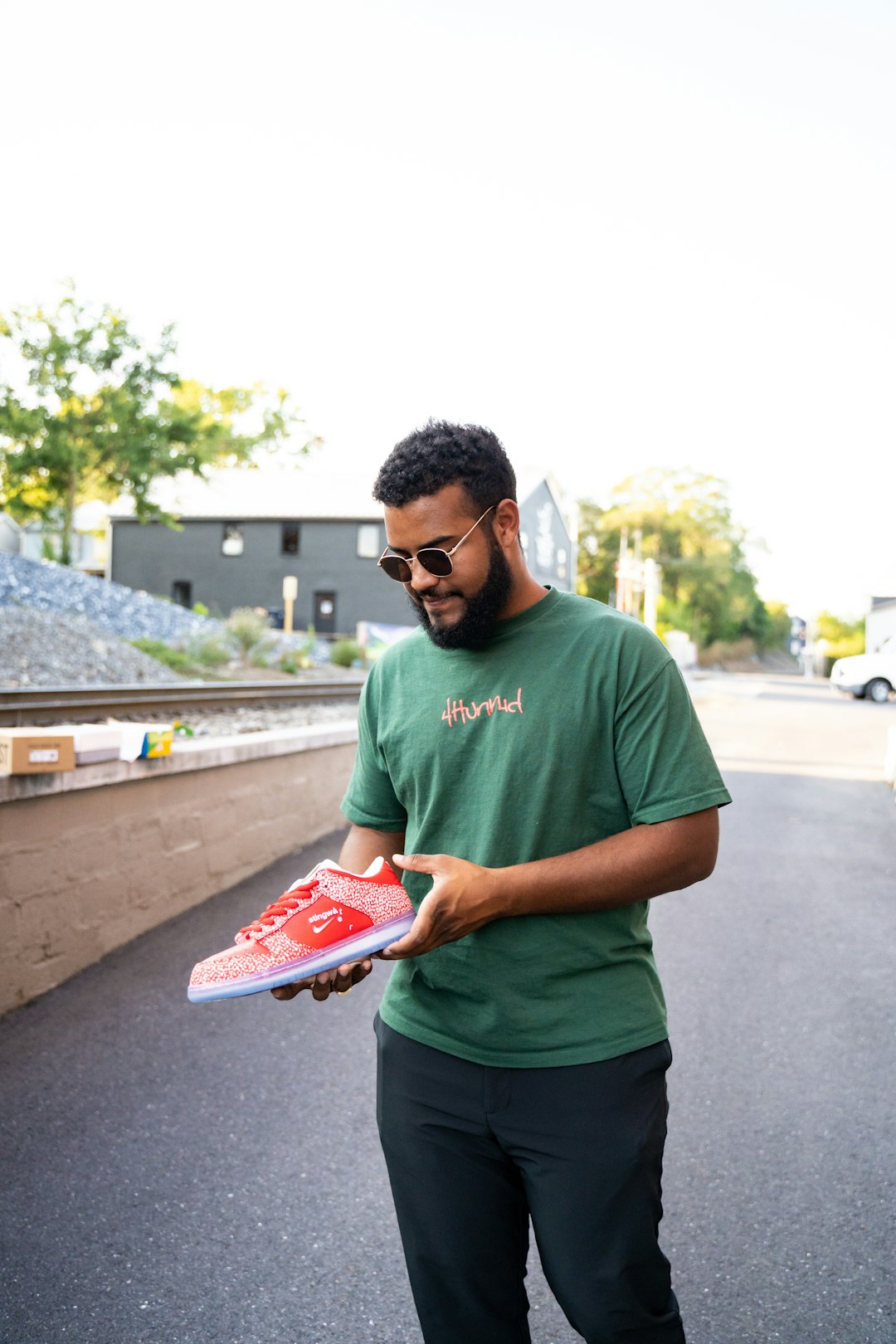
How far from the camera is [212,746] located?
6.91m

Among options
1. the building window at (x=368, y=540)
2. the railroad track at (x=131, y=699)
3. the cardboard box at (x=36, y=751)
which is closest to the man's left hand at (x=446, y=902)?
the cardboard box at (x=36, y=751)

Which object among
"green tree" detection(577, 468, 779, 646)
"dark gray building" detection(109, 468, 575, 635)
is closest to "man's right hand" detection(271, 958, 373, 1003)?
"dark gray building" detection(109, 468, 575, 635)

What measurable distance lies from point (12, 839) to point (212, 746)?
212 centimetres

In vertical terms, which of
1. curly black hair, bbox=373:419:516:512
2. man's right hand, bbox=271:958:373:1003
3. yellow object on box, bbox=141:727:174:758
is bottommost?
yellow object on box, bbox=141:727:174:758

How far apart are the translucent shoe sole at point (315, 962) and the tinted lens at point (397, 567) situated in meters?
0.60

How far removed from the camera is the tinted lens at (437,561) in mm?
1964

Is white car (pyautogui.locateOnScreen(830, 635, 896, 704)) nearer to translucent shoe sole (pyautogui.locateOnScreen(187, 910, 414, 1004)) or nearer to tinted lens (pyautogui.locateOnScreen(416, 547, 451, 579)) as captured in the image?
tinted lens (pyautogui.locateOnScreen(416, 547, 451, 579))

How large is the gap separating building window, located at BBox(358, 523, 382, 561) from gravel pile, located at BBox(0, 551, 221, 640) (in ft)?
61.9

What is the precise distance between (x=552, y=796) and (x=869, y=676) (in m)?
32.3

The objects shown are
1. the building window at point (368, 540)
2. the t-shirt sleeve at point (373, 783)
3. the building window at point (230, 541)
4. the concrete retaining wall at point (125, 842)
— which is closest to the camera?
the t-shirt sleeve at point (373, 783)

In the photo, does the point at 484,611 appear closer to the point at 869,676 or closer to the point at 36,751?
the point at 36,751

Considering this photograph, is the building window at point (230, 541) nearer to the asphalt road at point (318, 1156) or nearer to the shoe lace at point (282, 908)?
the asphalt road at point (318, 1156)

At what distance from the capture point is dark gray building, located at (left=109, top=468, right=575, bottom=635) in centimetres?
5031

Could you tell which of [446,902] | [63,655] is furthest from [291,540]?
[446,902]
